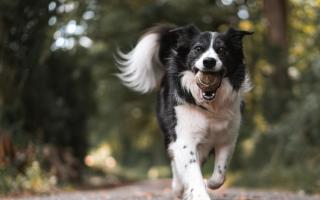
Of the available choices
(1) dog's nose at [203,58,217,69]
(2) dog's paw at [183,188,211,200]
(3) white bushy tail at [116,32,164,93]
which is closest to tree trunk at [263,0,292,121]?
(3) white bushy tail at [116,32,164,93]

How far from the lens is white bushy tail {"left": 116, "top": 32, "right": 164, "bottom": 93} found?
24.6ft

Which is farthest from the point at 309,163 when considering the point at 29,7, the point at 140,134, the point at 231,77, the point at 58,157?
the point at 140,134

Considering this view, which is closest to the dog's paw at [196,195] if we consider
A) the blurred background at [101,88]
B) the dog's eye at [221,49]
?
the dog's eye at [221,49]

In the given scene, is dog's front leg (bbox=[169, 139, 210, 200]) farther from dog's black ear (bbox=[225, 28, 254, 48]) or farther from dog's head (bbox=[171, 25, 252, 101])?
dog's black ear (bbox=[225, 28, 254, 48])

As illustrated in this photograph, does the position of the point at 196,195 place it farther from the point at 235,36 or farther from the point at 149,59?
the point at 149,59

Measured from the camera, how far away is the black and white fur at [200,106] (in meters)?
5.94

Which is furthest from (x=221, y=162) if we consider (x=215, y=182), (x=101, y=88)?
(x=101, y=88)

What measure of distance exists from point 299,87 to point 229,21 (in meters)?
3.54

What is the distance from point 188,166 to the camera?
6.18m

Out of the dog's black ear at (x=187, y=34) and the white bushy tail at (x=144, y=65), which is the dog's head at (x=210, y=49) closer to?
the dog's black ear at (x=187, y=34)

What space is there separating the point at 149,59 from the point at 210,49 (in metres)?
1.78

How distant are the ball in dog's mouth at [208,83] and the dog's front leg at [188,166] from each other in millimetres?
521

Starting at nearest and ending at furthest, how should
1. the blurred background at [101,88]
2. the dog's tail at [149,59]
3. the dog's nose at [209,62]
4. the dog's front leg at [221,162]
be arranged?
1. the dog's nose at [209,62]
2. the dog's front leg at [221,162]
3. the dog's tail at [149,59]
4. the blurred background at [101,88]

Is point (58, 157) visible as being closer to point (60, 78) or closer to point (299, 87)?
point (60, 78)
